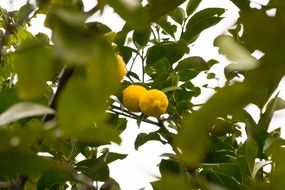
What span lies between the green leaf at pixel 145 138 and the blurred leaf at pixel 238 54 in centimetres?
116

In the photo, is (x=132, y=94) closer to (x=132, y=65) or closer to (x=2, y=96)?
(x=132, y=65)

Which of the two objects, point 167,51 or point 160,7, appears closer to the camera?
point 160,7

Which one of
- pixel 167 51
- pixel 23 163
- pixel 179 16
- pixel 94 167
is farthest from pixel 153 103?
pixel 23 163

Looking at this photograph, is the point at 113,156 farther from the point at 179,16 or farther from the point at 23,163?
the point at 23,163

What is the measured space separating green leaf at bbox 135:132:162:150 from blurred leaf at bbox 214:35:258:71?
116cm

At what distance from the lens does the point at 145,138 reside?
Answer: 1.49m

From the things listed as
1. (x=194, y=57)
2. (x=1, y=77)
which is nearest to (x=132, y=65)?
(x=194, y=57)

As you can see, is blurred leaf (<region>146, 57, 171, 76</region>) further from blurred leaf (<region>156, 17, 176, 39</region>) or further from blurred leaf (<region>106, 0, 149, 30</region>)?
blurred leaf (<region>106, 0, 149, 30</region>)

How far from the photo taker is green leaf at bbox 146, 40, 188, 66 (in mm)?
1520

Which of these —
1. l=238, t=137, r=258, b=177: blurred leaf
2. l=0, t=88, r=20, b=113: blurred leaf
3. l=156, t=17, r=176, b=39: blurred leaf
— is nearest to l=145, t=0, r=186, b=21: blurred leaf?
l=0, t=88, r=20, b=113: blurred leaf

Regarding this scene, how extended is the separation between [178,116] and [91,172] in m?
0.39

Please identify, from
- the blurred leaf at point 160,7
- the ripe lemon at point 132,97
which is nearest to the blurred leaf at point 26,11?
the blurred leaf at point 160,7

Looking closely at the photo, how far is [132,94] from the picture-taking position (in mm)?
1344

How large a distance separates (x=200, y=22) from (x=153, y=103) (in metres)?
0.38
